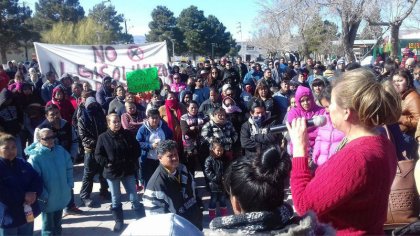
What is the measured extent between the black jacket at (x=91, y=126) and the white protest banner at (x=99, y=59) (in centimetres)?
416

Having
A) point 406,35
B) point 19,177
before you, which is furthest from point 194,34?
point 19,177

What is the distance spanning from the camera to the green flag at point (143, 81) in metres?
8.02

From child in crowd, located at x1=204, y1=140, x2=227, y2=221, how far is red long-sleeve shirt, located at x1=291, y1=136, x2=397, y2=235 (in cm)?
353

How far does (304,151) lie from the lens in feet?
5.93

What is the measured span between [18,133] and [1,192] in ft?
11.6

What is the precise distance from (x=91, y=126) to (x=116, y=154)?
121cm

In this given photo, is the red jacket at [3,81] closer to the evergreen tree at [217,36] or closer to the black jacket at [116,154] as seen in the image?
the black jacket at [116,154]

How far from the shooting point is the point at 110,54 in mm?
Result: 10258

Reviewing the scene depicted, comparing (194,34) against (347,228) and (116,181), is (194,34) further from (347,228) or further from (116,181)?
(347,228)

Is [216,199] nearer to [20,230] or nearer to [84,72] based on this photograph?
[20,230]

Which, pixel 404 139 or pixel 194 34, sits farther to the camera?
pixel 194 34

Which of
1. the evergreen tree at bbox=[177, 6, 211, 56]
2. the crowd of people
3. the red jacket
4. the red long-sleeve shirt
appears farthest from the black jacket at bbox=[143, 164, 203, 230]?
the evergreen tree at bbox=[177, 6, 211, 56]

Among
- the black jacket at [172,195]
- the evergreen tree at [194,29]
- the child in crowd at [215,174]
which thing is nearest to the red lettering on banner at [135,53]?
the child in crowd at [215,174]

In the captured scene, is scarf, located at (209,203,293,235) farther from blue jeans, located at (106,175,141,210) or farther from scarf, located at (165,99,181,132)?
scarf, located at (165,99,181,132)
